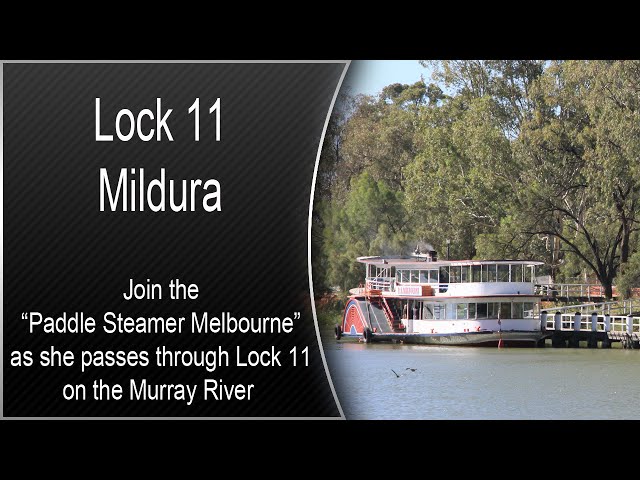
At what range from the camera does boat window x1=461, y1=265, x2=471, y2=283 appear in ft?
80.5

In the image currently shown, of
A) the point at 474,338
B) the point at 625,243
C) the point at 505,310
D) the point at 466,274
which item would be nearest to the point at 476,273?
the point at 466,274

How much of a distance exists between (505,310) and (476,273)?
96cm

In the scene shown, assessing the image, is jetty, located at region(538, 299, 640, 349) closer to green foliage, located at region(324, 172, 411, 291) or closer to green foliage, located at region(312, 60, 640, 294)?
green foliage, located at region(312, 60, 640, 294)

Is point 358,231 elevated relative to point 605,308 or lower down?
→ elevated

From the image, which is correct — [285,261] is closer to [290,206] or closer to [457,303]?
[290,206]

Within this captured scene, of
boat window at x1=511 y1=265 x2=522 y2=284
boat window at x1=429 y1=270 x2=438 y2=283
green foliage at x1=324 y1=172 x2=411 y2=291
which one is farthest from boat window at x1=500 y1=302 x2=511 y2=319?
green foliage at x1=324 y1=172 x2=411 y2=291

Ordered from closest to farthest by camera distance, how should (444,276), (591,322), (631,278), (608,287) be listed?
(591,322) < (444,276) < (631,278) < (608,287)

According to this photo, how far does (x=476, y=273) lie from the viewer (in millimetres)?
24625

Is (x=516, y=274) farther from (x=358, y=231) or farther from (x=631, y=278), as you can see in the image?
(x=358, y=231)

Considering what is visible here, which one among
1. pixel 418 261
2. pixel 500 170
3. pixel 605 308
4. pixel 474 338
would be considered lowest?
pixel 474 338

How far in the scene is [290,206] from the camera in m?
10.7

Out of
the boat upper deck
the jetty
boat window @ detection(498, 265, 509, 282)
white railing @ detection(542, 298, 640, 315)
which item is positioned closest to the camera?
the jetty

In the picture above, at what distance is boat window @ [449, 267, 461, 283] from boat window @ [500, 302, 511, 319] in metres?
1.01

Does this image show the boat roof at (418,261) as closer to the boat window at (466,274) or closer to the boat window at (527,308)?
the boat window at (466,274)
